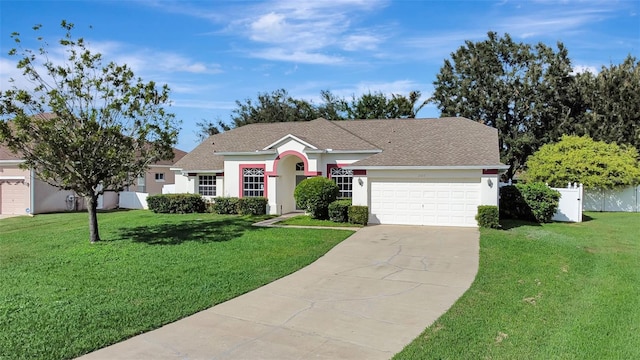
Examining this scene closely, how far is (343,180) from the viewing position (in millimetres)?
21562

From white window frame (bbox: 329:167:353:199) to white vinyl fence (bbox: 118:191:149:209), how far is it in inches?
552

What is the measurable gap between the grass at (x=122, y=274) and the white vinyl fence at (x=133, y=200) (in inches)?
381

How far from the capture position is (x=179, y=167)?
82.2 feet

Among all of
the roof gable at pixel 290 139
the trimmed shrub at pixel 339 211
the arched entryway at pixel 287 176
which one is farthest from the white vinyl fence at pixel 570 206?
the arched entryway at pixel 287 176

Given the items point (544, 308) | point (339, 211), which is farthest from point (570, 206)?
point (544, 308)

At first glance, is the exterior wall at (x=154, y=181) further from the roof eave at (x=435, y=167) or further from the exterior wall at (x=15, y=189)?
the roof eave at (x=435, y=167)

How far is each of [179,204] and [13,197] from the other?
36.0ft

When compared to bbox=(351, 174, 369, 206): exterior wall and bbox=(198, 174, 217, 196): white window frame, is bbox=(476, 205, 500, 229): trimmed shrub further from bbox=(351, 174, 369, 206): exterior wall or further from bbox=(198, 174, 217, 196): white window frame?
bbox=(198, 174, 217, 196): white window frame

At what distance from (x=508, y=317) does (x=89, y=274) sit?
896cm

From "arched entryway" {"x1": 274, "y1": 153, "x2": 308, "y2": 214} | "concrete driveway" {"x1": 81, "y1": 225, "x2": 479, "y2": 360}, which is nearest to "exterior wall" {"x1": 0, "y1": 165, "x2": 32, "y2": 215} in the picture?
"arched entryway" {"x1": 274, "y1": 153, "x2": 308, "y2": 214}

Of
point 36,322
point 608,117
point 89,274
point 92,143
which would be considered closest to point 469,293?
point 36,322

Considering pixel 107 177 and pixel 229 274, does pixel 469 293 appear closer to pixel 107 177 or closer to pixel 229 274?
pixel 229 274

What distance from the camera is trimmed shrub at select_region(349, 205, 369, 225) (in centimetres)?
1781

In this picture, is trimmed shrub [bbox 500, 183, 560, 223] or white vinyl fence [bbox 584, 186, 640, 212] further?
white vinyl fence [bbox 584, 186, 640, 212]
